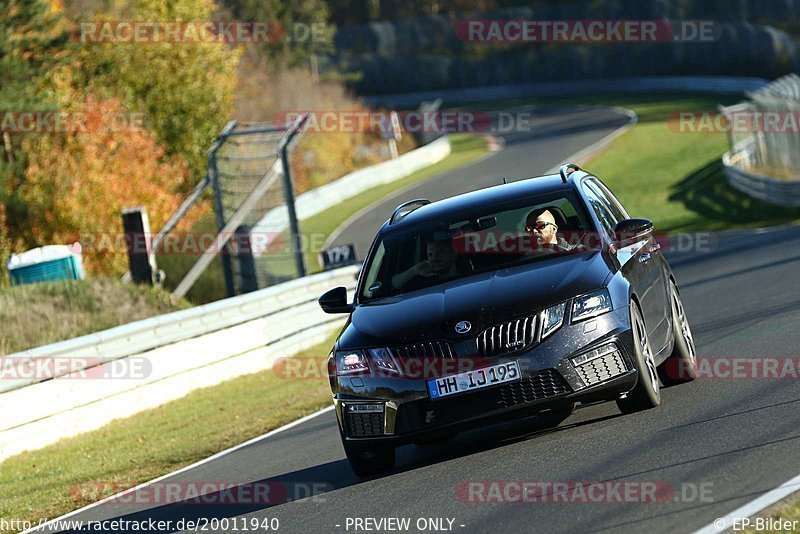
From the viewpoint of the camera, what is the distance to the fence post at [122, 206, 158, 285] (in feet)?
69.6

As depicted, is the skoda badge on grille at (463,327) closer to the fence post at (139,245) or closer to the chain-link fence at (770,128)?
the fence post at (139,245)

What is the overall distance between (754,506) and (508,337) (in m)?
2.20

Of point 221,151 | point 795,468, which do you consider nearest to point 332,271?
point 221,151

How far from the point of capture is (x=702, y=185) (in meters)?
37.1

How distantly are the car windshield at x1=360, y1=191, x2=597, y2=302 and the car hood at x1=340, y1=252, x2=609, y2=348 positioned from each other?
19 cm

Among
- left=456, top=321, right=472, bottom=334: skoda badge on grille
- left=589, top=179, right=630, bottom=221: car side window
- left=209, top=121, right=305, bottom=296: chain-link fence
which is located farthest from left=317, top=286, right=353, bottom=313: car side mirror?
left=209, top=121, right=305, bottom=296: chain-link fence

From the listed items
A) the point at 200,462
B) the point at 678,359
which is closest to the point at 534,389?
the point at 678,359

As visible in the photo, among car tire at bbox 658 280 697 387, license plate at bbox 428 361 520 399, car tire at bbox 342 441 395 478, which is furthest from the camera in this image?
car tire at bbox 658 280 697 387

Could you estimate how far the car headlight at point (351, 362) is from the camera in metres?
8.26

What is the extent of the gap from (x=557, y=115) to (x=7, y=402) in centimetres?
5986

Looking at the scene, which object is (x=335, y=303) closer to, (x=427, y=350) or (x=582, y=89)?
(x=427, y=350)

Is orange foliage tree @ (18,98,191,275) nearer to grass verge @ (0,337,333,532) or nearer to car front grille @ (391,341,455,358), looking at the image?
grass verge @ (0,337,333,532)

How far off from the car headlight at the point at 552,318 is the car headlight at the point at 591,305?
0.26 feet

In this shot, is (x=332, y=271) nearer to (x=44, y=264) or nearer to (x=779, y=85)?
(x=44, y=264)
